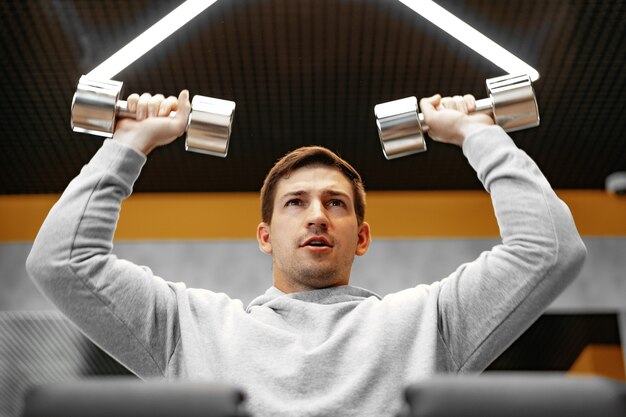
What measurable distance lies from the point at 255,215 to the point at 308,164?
2.55m

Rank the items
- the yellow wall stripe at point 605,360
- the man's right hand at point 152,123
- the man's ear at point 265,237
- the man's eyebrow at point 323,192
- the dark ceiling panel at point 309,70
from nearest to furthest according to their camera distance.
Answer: the man's right hand at point 152,123 < the man's eyebrow at point 323,192 < the man's ear at point 265,237 < the dark ceiling panel at point 309,70 < the yellow wall stripe at point 605,360

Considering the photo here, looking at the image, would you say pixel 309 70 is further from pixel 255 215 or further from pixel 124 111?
pixel 124 111

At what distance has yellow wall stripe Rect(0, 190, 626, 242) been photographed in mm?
4051

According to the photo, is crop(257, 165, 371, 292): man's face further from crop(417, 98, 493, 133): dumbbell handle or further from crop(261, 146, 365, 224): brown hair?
crop(417, 98, 493, 133): dumbbell handle

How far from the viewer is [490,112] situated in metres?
1.40

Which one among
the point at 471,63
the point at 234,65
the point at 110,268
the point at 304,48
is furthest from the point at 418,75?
the point at 110,268

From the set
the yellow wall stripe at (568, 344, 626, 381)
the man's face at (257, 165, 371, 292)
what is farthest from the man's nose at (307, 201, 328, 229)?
the yellow wall stripe at (568, 344, 626, 381)

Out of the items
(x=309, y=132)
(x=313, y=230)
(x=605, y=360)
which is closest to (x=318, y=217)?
(x=313, y=230)

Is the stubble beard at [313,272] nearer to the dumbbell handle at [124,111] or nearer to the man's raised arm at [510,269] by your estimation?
the man's raised arm at [510,269]

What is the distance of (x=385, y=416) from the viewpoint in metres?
1.09

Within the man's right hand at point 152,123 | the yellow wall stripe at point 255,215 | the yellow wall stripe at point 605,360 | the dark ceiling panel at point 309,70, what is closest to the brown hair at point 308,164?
the man's right hand at point 152,123

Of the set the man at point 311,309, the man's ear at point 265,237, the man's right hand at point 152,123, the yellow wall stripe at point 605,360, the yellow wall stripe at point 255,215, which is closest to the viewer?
the man at point 311,309

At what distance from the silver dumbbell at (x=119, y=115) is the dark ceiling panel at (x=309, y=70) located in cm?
140

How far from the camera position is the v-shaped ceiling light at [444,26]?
139cm
